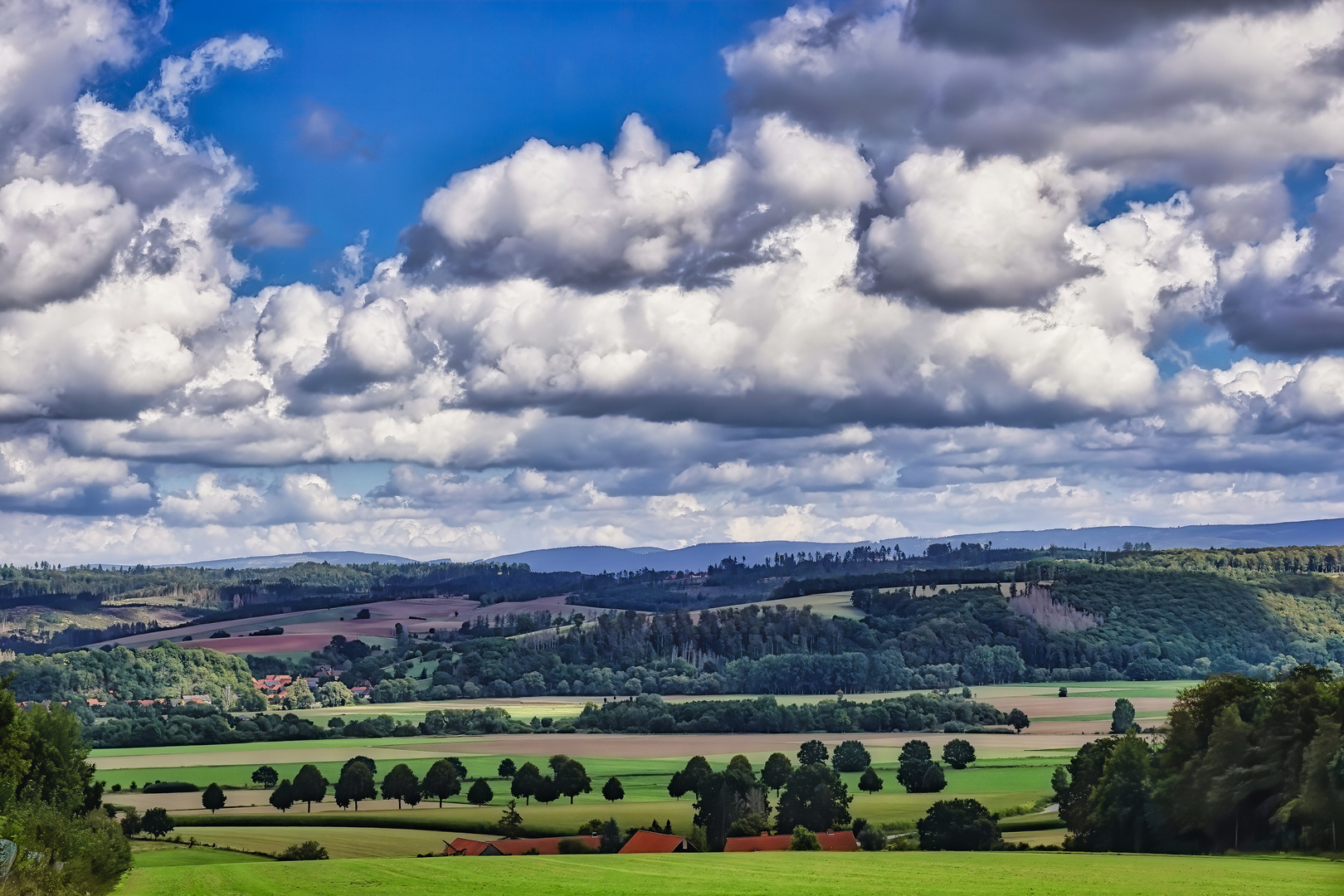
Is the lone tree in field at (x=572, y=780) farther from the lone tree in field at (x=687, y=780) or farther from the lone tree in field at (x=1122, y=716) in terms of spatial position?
the lone tree in field at (x=1122, y=716)

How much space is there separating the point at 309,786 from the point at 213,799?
24.4 ft

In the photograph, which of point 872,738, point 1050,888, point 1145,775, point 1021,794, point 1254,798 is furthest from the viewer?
point 872,738

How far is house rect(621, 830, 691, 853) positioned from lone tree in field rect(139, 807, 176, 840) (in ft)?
107

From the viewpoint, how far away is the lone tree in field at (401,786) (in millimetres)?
115312

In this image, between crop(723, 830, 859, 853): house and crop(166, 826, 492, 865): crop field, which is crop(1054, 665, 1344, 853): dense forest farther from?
crop(166, 826, 492, 865): crop field

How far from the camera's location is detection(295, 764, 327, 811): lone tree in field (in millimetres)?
113875

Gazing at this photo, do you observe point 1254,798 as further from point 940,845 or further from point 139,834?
point 139,834

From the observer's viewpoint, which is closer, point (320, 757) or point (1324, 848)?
point (1324, 848)

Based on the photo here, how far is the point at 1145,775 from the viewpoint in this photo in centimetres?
7969

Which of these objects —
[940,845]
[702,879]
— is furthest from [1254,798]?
[702,879]

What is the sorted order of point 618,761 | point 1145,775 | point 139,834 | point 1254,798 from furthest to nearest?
point 618,761, point 139,834, point 1145,775, point 1254,798

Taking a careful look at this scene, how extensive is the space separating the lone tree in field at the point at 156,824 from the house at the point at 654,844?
107ft

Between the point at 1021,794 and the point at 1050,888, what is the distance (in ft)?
190

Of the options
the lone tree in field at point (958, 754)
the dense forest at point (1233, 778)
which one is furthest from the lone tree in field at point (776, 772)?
the dense forest at point (1233, 778)
